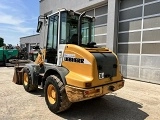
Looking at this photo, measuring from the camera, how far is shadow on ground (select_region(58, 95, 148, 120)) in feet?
15.1

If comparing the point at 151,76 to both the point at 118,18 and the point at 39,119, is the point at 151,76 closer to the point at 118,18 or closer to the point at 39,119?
the point at 118,18

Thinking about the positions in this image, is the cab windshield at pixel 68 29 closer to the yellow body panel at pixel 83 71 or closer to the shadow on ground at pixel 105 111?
the yellow body panel at pixel 83 71

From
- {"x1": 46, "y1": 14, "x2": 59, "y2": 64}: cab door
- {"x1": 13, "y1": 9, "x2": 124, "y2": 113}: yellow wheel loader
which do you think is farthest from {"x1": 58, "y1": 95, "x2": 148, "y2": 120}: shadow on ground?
{"x1": 46, "y1": 14, "x2": 59, "y2": 64}: cab door

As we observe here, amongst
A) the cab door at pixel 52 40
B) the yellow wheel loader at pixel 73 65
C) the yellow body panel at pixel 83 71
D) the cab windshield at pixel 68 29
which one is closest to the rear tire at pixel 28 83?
the yellow wheel loader at pixel 73 65

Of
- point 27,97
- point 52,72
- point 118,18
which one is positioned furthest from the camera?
point 118,18

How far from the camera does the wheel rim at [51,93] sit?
4.91m

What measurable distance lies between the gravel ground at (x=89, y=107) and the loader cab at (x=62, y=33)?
137 cm

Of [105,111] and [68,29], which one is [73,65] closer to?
[68,29]

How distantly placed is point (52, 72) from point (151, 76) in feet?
19.2

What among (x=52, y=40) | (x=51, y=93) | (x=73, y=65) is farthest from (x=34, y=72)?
(x=73, y=65)

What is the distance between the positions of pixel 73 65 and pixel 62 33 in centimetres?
106

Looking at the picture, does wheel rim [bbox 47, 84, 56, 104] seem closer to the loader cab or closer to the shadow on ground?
the shadow on ground

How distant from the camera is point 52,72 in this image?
5305mm

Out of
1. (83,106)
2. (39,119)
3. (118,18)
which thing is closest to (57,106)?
(39,119)
